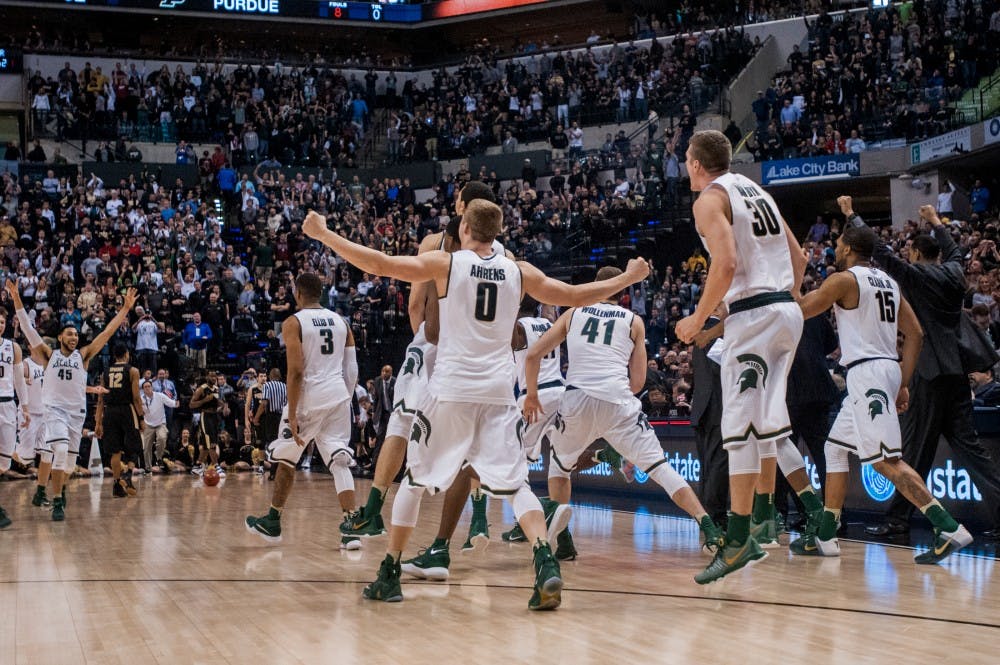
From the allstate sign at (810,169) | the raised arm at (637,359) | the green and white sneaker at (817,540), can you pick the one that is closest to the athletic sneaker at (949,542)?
the green and white sneaker at (817,540)

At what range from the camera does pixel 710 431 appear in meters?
9.23

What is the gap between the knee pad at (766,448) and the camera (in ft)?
19.5

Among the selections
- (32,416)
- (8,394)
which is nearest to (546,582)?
(8,394)

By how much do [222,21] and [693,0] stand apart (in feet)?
53.6

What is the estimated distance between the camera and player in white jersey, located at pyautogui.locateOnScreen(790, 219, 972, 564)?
7141 millimetres

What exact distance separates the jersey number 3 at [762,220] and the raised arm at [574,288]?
662 mm

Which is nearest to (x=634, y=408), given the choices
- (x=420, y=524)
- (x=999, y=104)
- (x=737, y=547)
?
(x=737, y=547)

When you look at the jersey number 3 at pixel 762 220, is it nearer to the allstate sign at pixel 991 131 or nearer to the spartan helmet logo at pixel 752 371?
the spartan helmet logo at pixel 752 371

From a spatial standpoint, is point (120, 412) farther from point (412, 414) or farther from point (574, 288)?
point (574, 288)

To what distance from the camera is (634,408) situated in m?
7.74

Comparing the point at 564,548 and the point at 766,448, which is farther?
the point at 564,548

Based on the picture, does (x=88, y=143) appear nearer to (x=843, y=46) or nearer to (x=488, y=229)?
(x=843, y=46)

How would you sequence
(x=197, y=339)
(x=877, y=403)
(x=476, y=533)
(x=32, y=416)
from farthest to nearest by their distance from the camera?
(x=197, y=339) < (x=32, y=416) < (x=476, y=533) < (x=877, y=403)

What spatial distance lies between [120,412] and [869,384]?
32.2 feet
